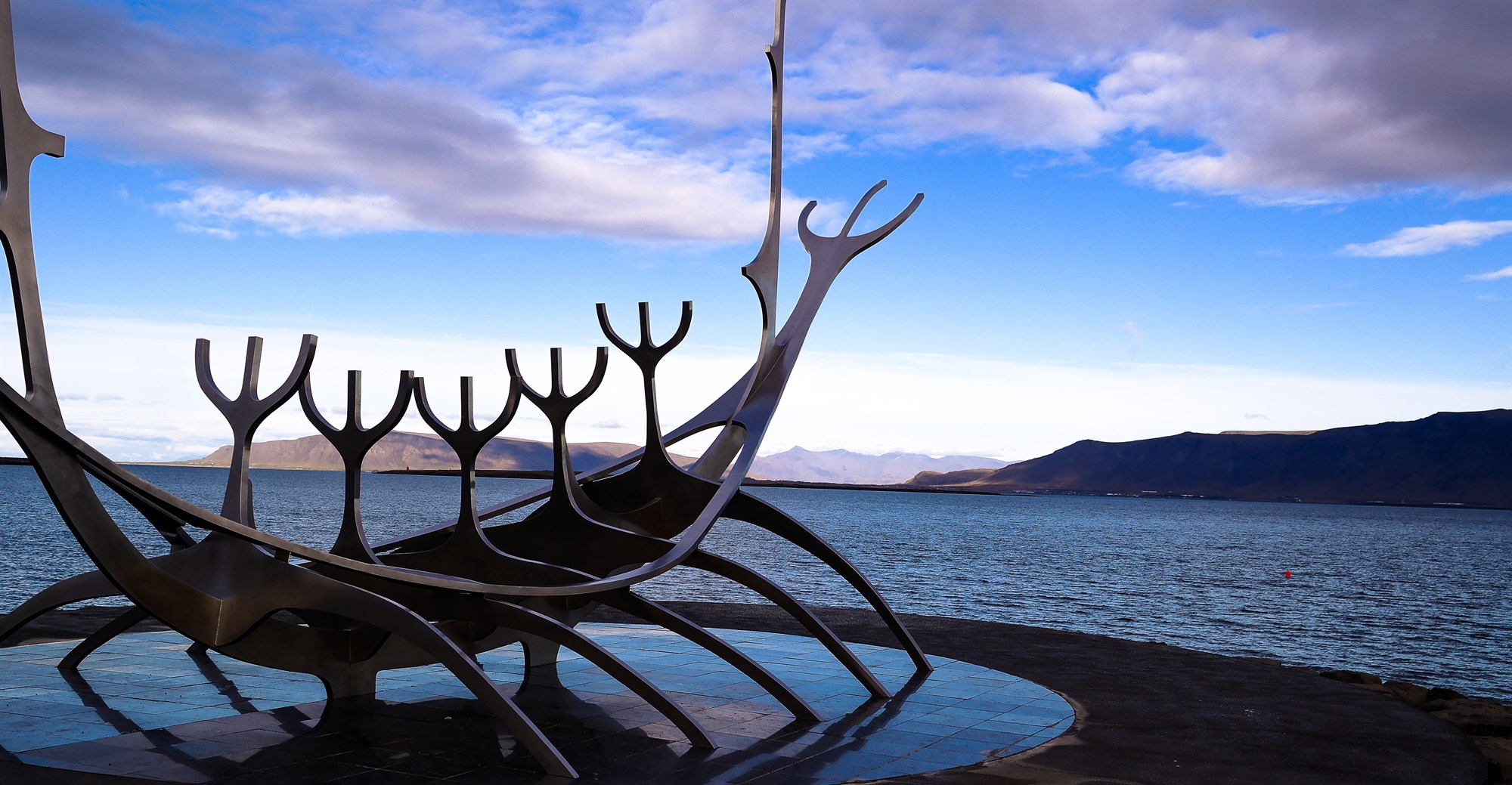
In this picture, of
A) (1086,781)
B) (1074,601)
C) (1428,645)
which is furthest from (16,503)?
(1086,781)

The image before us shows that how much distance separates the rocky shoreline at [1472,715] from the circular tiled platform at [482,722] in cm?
419

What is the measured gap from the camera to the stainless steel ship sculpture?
885 centimetres

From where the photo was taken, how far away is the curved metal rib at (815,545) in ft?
44.3

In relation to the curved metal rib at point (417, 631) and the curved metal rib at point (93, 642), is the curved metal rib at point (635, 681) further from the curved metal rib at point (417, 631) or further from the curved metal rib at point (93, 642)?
the curved metal rib at point (93, 642)

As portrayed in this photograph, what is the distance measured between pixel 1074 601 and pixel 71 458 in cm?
3793

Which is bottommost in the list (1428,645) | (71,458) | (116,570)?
(1428,645)

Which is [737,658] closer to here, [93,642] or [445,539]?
[445,539]

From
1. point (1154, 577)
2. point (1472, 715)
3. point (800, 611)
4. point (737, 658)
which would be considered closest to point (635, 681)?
point (737, 658)

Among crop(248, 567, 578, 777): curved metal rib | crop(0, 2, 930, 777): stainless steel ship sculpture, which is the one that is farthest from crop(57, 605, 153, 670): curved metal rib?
crop(248, 567, 578, 777): curved metal rib

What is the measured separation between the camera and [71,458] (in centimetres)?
889

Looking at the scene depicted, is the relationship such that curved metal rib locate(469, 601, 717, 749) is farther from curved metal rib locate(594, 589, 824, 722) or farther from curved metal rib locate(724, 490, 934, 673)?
curved metal rib locate(724, 490, 934, 673)

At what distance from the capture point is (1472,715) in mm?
14938

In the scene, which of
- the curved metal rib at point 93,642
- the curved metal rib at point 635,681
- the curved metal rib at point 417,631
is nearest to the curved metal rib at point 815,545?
the curved metal rib at point 635,681

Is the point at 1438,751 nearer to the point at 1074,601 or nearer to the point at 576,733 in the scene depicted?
the point at 576,733
